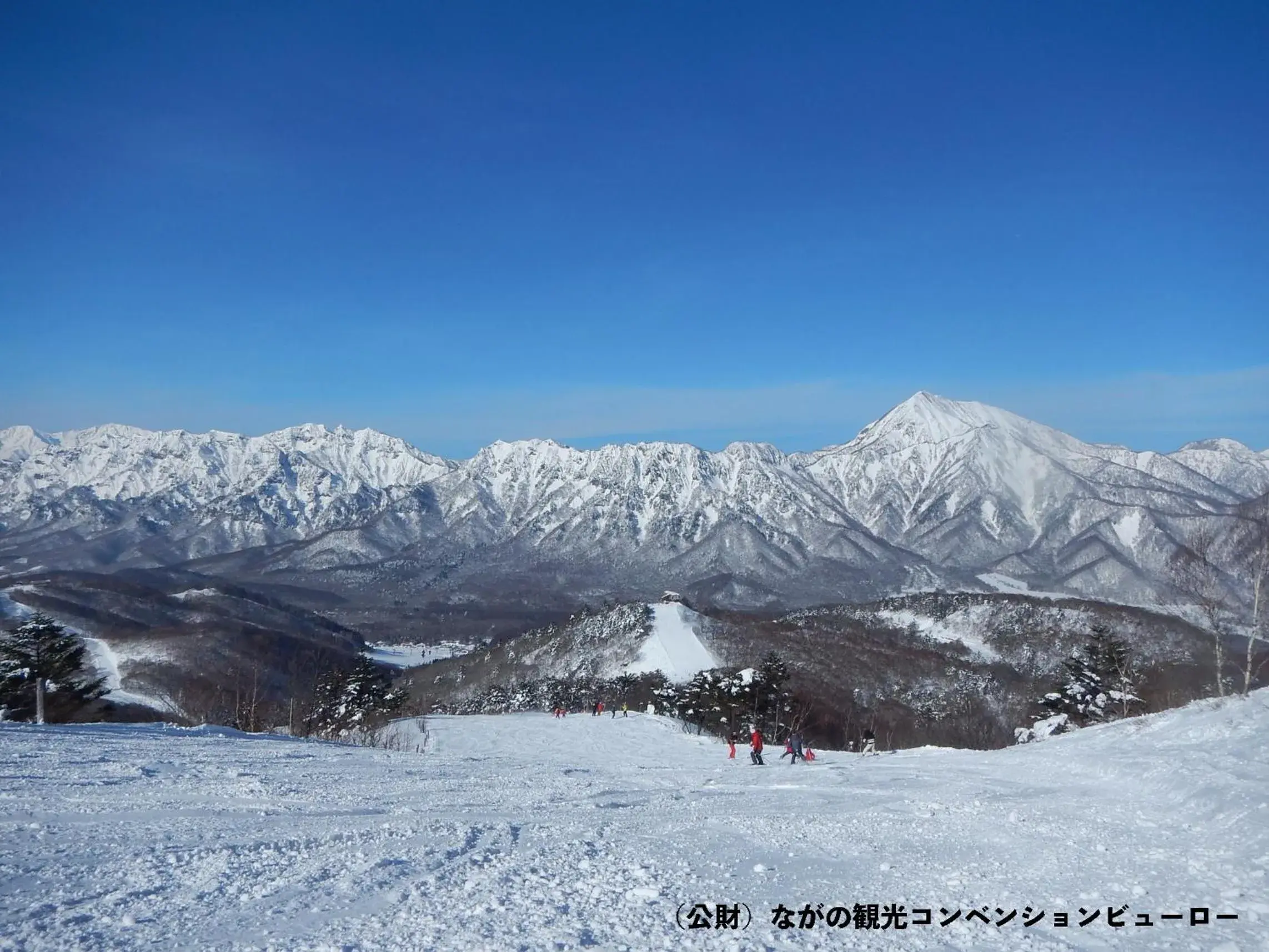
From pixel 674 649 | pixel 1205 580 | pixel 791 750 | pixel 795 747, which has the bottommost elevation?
pixel 674 649

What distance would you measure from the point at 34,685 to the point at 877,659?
127 meters

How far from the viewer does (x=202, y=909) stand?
7551 mm

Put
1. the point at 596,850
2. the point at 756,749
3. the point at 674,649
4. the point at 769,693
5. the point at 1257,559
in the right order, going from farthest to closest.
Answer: the point at 674,649 < the point at 769,693 < the point at 756,749 < the point at 1257,559 < the point at 596,850

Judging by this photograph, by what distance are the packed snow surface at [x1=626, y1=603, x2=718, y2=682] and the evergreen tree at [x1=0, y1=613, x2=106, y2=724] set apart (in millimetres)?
87304

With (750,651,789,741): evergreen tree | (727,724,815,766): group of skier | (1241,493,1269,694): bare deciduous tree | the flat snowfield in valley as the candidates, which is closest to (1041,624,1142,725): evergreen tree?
(1241,493,1269,694): bare deciduous tree

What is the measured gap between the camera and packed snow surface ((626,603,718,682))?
132000 millimetres

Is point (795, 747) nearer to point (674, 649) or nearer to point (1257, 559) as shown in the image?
point (1257, 559)

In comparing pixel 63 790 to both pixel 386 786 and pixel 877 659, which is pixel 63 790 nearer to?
pixel 386 786

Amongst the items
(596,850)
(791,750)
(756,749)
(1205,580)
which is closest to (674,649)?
(791,750)

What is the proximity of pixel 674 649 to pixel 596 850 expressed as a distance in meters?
135

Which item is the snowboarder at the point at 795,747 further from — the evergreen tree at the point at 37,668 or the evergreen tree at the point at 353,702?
the evergreen tree at the point at 37,668

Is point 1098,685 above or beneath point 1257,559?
beneath

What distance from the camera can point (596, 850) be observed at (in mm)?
10844

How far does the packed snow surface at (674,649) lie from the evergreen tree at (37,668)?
87304 millimetres
